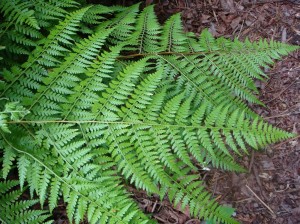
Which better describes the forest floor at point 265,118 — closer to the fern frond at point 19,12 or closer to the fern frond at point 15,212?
the fern frond at point 19,12

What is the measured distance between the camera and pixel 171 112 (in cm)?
303

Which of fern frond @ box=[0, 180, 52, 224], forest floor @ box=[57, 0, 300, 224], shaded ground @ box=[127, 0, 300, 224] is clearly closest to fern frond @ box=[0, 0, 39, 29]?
forest floor @ box=[57, 0, 300, 224]

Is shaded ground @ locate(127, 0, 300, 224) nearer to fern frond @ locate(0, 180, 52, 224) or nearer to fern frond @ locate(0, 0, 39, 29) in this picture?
fern frond @ locate(0, 180, 52, 224)

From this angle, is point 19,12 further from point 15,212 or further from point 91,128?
point 15,212

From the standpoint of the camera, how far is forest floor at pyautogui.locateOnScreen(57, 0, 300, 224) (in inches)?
173

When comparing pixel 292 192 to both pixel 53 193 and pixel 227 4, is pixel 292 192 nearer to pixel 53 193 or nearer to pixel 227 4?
pixel 227 4

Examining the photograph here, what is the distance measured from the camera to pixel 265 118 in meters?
4.61

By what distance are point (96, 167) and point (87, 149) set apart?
6.7 inches

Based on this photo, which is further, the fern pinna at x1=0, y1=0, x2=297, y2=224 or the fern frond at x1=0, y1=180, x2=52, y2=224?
the fern frond at x1=0, y1=180, x2=52, y2=224

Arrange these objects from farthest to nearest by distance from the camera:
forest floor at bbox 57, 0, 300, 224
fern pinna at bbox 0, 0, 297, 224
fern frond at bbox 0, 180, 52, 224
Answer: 1. forest floor at bbox 57, 0, 300, 224
2. fern frond at bbox 0, 180, 52, 224
3. fern pinna at bbox 0, 0, 297, 224

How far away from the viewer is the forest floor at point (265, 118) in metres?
4.39

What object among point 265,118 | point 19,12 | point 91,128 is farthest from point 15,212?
point 265,118

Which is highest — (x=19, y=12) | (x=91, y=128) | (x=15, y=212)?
(x=19, y=12)

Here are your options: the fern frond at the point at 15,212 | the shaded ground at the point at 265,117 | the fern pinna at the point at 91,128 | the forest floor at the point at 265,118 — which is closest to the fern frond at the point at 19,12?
the fern pinna at the point at 91,128
